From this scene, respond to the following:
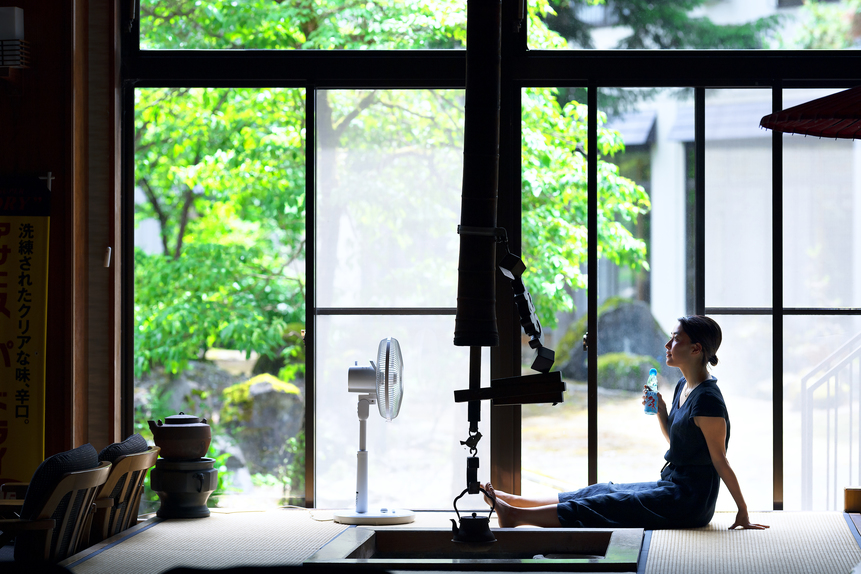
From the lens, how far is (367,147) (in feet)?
14.6

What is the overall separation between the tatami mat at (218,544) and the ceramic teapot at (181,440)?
1.06ft

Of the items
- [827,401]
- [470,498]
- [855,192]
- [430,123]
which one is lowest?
[470,498]

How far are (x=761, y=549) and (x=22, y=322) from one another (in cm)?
373

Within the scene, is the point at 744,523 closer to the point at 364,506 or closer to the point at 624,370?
the point at 624,370

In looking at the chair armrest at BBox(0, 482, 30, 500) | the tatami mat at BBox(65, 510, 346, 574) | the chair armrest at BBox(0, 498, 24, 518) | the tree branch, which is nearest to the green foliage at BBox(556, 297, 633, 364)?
the tatami mat at BBox(65, 510, 346, 574)

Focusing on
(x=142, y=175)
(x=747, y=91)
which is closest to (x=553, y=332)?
(x=747, y=91)

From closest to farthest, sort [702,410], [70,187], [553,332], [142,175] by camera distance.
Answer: [702,410] < [70,187] < [553,332] < [142,175]

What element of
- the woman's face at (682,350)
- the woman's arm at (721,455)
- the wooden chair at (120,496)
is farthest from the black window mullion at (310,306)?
the woman's arm at (721,455)

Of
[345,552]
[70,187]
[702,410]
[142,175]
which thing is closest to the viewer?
[345,552]

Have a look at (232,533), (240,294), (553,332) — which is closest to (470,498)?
(553,332)

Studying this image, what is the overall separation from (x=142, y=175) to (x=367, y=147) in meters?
2.28

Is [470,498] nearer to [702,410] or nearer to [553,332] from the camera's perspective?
[553,332]

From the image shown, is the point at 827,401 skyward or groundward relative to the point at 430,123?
groundward

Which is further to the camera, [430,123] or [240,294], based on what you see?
[240,294]
